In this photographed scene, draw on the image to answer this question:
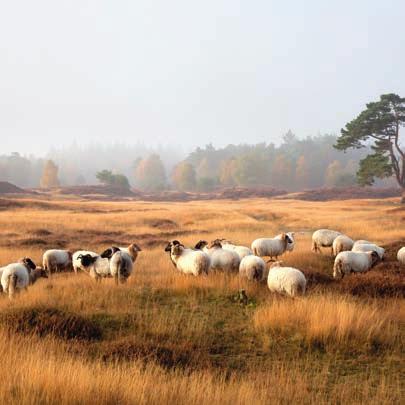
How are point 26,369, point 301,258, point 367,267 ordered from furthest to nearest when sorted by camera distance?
1. point 301,258
2. point 367,267
3. point 26,369

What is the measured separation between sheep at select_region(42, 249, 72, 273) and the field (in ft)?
3.28

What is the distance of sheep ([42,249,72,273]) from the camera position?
576 inches

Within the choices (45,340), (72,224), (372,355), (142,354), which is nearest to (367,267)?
(372,355)

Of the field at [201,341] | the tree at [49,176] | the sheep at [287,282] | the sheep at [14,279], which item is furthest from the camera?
the tree at [49,176]

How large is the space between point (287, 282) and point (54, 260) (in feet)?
27.0

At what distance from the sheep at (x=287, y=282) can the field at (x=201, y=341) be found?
0.26m

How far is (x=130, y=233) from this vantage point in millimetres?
29188

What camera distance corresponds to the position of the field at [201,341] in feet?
16.6

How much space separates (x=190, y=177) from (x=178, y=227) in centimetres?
9646

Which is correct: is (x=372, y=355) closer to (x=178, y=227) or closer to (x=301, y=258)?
(x=301, y=258)

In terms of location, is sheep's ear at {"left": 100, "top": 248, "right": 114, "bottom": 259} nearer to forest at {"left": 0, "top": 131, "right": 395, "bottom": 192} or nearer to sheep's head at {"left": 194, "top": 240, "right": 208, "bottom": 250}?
sheep's head at {"left": 194, "top": 240, "right": 208, "bottom": 250}

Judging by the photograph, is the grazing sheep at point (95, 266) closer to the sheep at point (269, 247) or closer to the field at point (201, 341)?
the field at point (201, 341)

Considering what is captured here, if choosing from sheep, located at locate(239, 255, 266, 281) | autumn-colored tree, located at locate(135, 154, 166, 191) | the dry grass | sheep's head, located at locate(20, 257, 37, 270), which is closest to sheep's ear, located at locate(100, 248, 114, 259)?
sheep's head, located at locate(20, 257, 37, 270)

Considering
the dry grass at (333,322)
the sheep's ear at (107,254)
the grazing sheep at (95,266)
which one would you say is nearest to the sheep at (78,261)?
the grazing sheep at (95,266)
